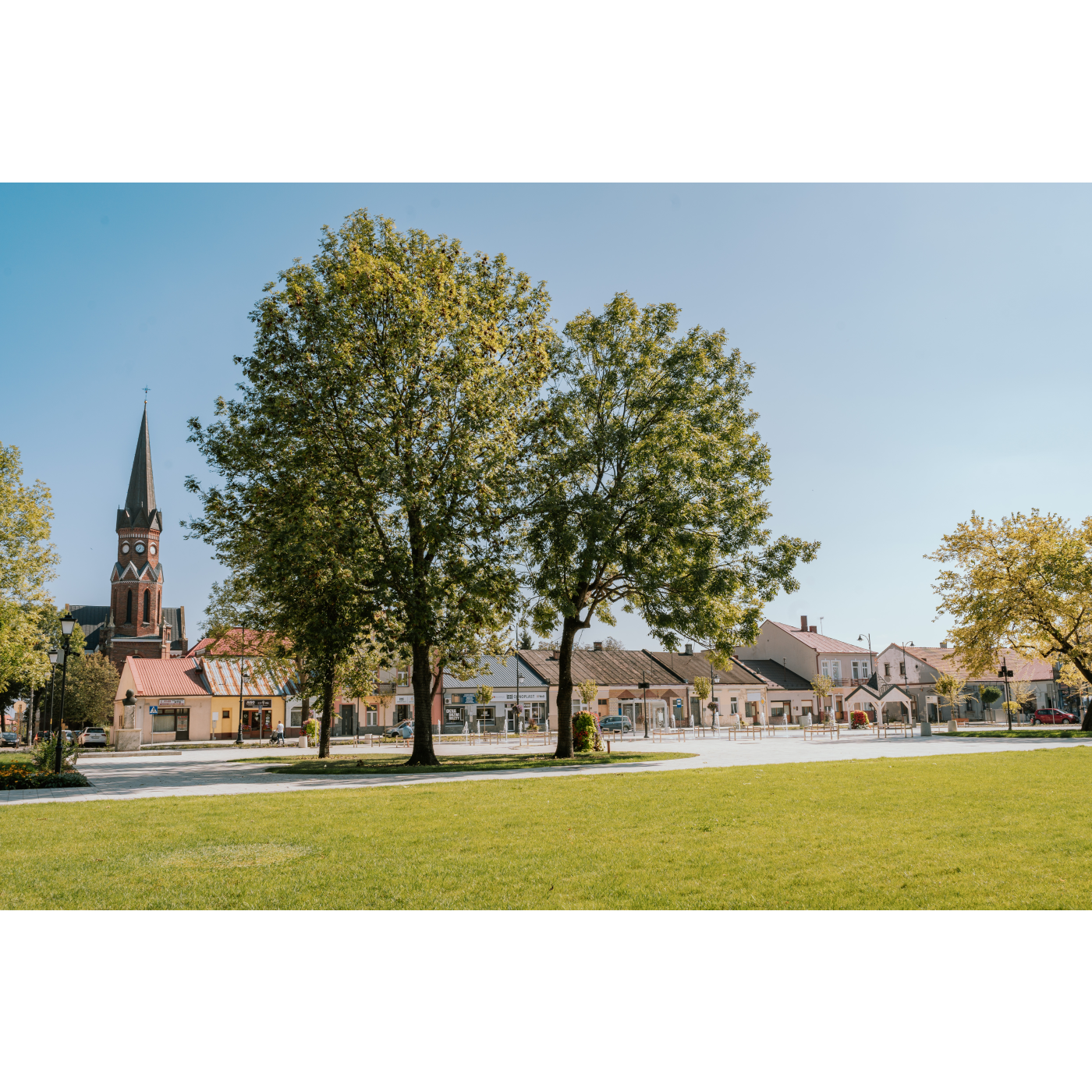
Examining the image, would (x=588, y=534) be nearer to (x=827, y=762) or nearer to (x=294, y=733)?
(x=827, y=762)

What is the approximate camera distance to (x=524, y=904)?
281 inches

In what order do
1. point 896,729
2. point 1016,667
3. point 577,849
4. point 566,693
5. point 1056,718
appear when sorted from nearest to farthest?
point 577,849 < point 566,693 < point 896,729 < point 1056,718 < point 1016,667

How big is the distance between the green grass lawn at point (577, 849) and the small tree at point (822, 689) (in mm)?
54096

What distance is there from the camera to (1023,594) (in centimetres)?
4209

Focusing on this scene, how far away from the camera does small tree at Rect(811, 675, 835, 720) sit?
69.8 meters

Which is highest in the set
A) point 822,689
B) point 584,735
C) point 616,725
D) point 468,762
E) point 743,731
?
point 822,689

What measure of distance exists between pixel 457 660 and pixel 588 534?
301 inches

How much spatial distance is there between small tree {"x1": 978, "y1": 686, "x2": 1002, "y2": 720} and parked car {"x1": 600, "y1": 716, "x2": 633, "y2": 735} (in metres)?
30.4

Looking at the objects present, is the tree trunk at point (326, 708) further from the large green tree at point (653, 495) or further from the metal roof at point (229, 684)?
the metal roof at point (229, 684)

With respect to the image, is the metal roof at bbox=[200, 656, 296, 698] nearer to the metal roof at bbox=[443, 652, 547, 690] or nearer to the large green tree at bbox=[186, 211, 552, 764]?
the metal roof at bbox=[443, 652, 547, 690]

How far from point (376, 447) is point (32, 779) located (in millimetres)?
11606

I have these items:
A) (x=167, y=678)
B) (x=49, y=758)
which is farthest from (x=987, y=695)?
(x=49, y=758)

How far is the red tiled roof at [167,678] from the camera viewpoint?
64.1 meters

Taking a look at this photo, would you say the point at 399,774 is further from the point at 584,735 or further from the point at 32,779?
the point at 584,735
